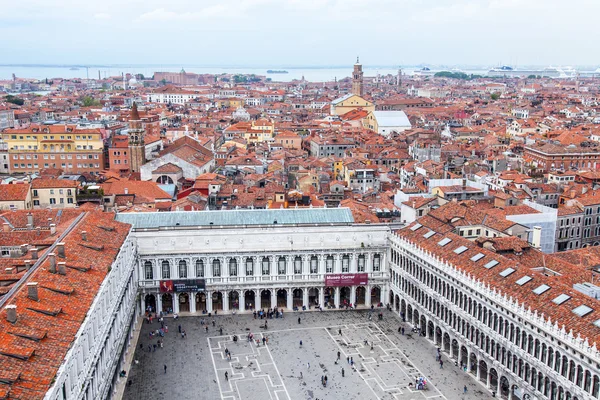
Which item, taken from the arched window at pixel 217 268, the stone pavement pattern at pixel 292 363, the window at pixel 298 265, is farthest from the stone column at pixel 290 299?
the arched window at pixel 217 268

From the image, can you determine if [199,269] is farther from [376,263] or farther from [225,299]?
[376,263]

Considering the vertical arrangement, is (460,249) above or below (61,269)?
below

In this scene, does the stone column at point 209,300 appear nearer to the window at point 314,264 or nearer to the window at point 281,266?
the window at point 281,266

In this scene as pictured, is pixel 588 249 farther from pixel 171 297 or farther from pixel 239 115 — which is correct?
pixel 239 115

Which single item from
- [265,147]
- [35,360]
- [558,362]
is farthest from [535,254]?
[265,147]

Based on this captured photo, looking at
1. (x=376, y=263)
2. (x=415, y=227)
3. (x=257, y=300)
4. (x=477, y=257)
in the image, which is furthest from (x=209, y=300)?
(x=477, y=257)
